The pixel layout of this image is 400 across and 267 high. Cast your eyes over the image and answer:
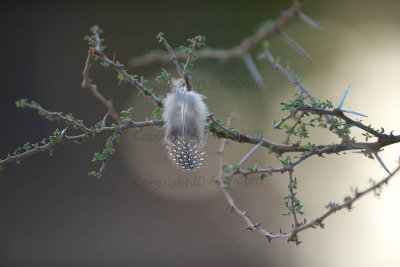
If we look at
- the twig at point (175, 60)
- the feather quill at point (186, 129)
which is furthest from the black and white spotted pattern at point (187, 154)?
the twig at point (175, 60)

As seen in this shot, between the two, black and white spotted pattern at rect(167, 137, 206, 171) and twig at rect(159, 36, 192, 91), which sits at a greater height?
twig at rect(159, 36, 192, 91)

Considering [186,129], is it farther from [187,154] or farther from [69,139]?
[69,139]

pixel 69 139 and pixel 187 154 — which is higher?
pixel 69 139

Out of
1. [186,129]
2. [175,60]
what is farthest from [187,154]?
[175,60]

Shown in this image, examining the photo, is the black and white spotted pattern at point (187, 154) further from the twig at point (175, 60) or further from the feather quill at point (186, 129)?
the twig at point (175, 60)

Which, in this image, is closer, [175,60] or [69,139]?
[175,60]

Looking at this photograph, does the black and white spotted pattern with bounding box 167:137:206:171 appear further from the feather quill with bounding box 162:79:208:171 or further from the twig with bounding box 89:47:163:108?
the twig with bounding box 89:47:163:108

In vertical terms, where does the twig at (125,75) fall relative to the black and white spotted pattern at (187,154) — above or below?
above

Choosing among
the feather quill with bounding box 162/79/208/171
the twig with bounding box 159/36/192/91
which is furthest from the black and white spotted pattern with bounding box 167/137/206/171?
the twig with bounding box 159/36/192/91

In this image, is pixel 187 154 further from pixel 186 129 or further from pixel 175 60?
pixel 175 60
